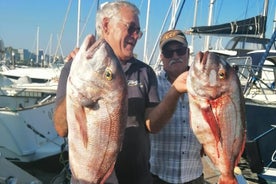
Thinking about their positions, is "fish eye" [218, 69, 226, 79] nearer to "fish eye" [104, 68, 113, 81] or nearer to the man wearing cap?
"fish eye" [104, 68, 113, 81]

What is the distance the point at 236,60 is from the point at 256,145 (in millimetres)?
3741

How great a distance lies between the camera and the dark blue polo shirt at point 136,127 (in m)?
2.80

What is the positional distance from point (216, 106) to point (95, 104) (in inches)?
28.9

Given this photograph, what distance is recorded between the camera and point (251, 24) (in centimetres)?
1091

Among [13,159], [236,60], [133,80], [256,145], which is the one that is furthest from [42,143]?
[133,80]

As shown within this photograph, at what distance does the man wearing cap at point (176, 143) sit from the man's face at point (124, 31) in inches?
40.0

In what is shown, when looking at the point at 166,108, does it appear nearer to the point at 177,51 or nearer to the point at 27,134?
the point at 177,51

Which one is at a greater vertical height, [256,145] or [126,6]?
[126,6]

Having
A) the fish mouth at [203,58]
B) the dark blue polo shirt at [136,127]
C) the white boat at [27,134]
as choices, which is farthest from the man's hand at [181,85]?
the white boat at [27,134]

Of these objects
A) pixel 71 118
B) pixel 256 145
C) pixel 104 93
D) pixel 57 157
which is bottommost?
pixel 57 157

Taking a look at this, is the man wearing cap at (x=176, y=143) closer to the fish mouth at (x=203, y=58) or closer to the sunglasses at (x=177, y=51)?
the sunglasses at (x=177, y=51)

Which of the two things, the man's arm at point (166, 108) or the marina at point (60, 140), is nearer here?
the man's arm at point (166, 108)

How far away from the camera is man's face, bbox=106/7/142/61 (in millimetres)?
2629

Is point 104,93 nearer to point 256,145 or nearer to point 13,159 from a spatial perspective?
point 256,145
